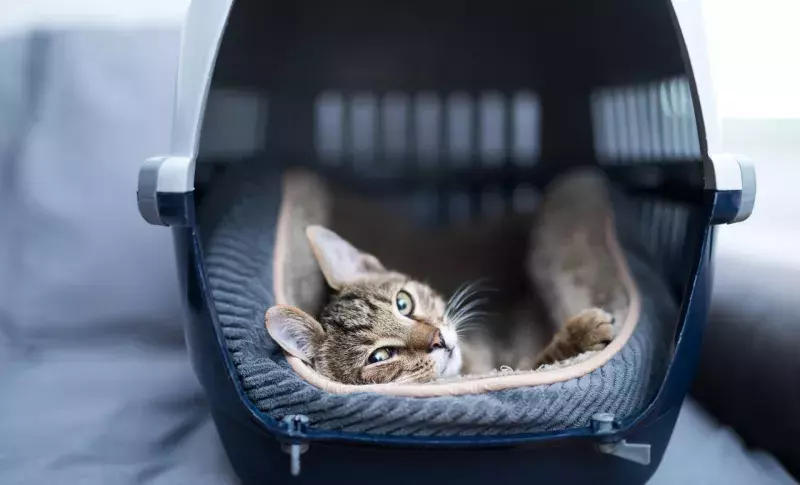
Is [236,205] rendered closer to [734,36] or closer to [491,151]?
[491,151]

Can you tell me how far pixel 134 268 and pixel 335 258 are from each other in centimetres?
66

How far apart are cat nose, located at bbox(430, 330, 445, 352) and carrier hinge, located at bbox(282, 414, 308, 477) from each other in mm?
265

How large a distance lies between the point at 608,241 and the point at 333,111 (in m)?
0.74

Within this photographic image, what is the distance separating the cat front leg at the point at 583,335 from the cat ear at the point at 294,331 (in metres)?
0.38

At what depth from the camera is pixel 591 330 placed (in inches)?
38.0

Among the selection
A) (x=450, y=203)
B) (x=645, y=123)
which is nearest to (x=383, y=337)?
(x=450, y=203)

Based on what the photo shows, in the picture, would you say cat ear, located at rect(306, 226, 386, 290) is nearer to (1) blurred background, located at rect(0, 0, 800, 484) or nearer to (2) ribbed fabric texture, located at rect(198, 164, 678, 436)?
(2) ribbed fabric texture, located at rect(198, 164, 678, 436)

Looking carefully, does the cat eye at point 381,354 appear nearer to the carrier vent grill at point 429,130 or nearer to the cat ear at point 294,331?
the cat ear at point 294,331

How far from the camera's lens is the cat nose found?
3.18ft

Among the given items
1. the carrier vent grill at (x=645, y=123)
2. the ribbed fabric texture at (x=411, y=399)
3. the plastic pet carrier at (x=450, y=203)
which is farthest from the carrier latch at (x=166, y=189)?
the carrier vent grill at (x=645, y=123)

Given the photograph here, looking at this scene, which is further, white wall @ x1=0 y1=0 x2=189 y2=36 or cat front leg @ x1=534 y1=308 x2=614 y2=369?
white wall @ x1=0 y1=0 x2=189 y2=36

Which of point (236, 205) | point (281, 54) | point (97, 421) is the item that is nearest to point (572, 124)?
point (281, 54)

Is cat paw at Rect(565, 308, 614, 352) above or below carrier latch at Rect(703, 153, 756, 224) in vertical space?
below

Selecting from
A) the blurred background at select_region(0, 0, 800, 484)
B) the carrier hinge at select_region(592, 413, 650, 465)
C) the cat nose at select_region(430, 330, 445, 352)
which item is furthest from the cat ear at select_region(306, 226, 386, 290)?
the carrier hinge at select_region(592, 413, 650, 465)
